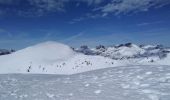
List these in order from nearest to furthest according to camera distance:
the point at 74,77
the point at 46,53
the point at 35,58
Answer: the point at 74,77 < the point at 35,58 < the point at 46,53

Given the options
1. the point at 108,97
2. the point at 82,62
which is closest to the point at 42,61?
the point at 82,62

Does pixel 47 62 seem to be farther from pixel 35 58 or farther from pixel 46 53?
pixel 46 53

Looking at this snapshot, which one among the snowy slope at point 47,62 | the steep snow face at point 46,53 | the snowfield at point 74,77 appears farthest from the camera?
the steep snow face at point 46,53

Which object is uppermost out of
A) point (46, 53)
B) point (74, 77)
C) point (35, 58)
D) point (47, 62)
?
point (46, 53)

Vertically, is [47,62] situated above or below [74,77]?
above

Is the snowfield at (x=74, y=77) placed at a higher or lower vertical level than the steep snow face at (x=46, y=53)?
lower

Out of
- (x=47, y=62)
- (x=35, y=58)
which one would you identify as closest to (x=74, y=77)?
(x=47, y=62)

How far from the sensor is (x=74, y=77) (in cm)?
1154

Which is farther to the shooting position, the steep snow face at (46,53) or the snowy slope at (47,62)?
the steep snow face at (46,53)

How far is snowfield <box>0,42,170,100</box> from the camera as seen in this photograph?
6777 millimetres

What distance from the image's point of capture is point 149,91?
20.6 ft

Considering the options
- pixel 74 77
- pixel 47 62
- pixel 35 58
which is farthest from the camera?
pixel 35 58

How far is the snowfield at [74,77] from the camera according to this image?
6777 mm

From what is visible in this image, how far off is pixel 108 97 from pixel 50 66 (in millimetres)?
12967
